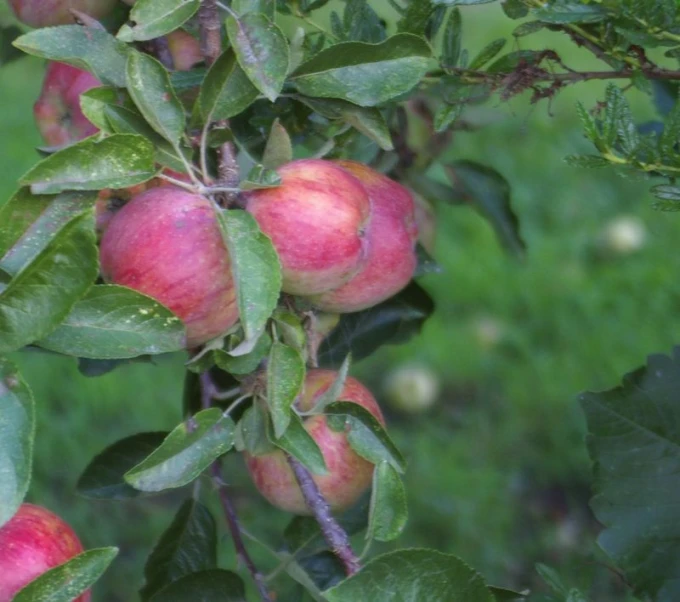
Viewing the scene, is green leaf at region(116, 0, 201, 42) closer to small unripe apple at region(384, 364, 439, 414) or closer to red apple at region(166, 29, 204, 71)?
red apple at region(166, 29, 204, 71)

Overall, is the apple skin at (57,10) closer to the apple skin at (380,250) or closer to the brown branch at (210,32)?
the brown branch at (210,32)

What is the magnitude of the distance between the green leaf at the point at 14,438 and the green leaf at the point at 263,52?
0.28 m

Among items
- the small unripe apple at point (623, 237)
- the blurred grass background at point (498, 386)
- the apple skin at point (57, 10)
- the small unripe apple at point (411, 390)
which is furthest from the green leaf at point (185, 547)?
the small unripe apple at point (623, 237)

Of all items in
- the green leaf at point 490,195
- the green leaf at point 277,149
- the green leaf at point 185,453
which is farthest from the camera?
the green leaf at point 490,195

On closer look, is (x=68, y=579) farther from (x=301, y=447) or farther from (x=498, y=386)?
(x=498, y=386)

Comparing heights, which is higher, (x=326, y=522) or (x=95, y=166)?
(x=95, y=166)

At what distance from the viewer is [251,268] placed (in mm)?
719

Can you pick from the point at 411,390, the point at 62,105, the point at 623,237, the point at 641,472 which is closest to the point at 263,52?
the point at 62,105

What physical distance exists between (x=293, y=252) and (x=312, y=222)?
0.10ft

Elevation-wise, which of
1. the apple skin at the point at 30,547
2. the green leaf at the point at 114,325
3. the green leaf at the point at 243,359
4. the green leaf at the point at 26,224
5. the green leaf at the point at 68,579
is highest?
the green leaf at the point at 26,224

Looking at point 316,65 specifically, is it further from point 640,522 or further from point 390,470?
point 640,522

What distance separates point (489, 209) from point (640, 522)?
0.41 m

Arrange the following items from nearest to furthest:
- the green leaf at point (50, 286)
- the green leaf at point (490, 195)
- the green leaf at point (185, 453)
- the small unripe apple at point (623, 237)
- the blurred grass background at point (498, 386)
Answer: the green leaf at point (50, 286)
the green leaf at point (185, 453)
the green leaf at point (490, 195)
the blurred grass background at point (498, 386)
the small unripe apple at point (623, 237)

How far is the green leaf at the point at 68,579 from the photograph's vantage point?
662mm
